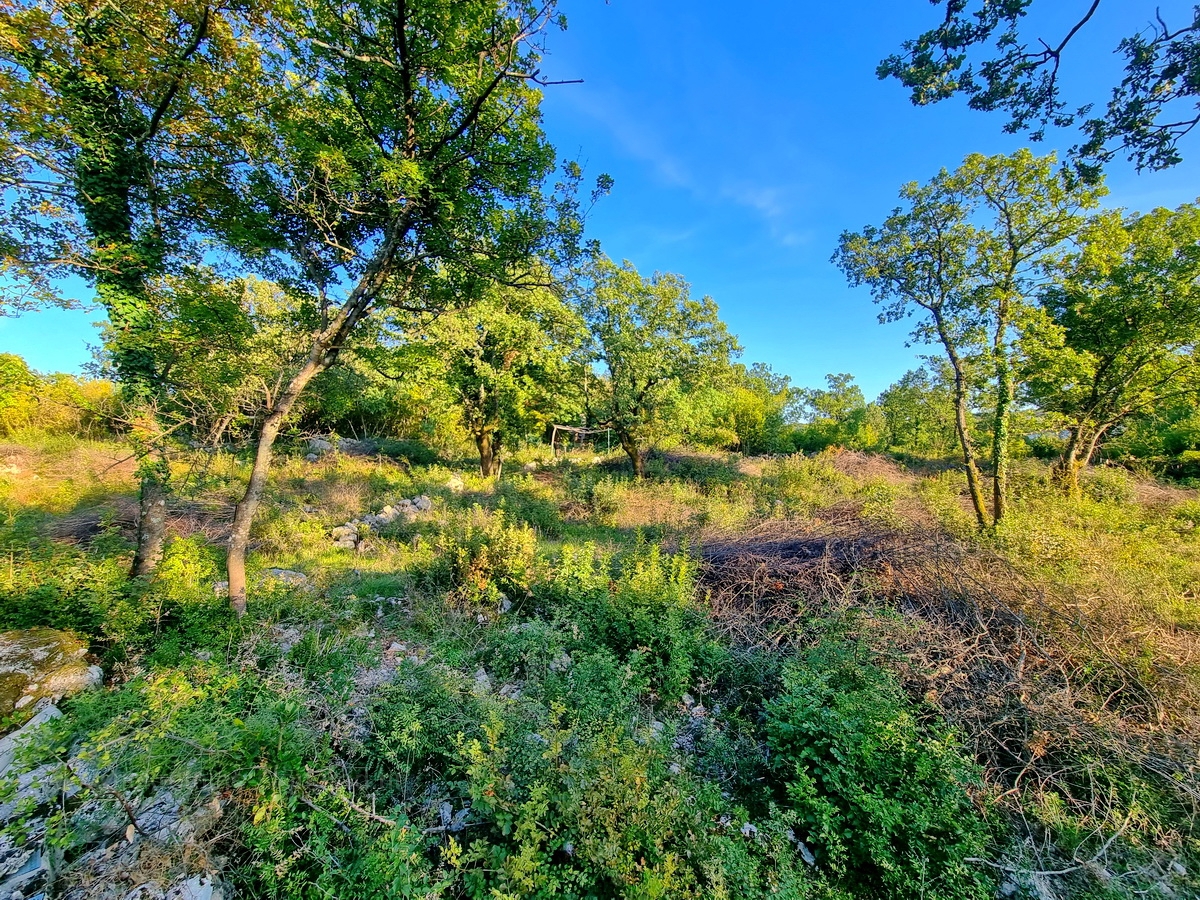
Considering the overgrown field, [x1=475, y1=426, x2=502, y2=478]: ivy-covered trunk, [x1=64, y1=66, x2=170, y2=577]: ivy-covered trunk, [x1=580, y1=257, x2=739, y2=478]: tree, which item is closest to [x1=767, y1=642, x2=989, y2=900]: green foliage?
the overgrown field

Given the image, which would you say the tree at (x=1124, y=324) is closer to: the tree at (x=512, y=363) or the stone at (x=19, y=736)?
the tree at (x=512, y=363)

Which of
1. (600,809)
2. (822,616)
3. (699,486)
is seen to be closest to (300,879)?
(600,809)

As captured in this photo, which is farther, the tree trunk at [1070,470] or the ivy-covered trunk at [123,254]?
the tree trunk at [1070,470]

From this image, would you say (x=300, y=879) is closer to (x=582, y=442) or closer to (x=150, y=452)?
(x=150, y=452)

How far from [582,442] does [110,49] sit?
59.1 feet

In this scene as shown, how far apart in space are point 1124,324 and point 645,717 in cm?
1655

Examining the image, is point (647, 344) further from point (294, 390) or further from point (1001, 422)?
point (294, 390)

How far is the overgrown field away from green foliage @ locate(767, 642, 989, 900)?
24mm

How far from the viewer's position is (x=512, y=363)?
14586 millimetres

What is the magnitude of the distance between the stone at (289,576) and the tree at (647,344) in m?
10.3

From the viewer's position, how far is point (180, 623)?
443 cm

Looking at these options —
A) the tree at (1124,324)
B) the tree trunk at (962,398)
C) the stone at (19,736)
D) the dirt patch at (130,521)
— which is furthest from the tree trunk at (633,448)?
the stone at (19,736)

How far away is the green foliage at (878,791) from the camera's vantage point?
8.85 ft

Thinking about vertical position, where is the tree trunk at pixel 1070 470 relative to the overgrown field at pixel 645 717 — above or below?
above
